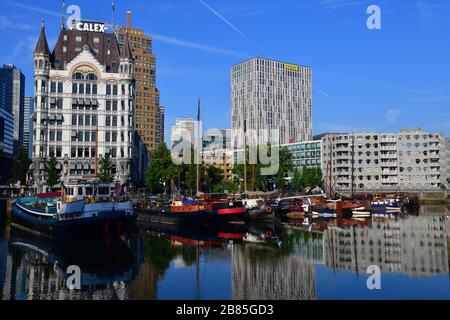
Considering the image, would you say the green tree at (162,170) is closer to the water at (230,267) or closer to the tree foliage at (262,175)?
the tree foliage at (262,175)

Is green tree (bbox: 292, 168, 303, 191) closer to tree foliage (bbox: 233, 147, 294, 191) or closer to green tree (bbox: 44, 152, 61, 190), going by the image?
tree foliage (bbox: 233, 147, 294, 191)

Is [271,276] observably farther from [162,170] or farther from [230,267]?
[162,170]

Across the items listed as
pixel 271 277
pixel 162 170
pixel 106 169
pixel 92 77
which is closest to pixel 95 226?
pixel 271 277

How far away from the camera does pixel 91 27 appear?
328 ft

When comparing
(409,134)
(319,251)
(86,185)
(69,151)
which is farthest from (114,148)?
(409,134)

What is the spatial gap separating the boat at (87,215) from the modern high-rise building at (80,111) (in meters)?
42.0

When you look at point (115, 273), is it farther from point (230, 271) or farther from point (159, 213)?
point (159, 213)

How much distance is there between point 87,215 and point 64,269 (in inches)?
486

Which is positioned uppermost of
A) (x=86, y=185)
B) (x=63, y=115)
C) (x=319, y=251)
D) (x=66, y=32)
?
(x=66, y=32)

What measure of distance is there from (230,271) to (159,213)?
37863mm

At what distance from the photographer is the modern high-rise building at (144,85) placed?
183m
